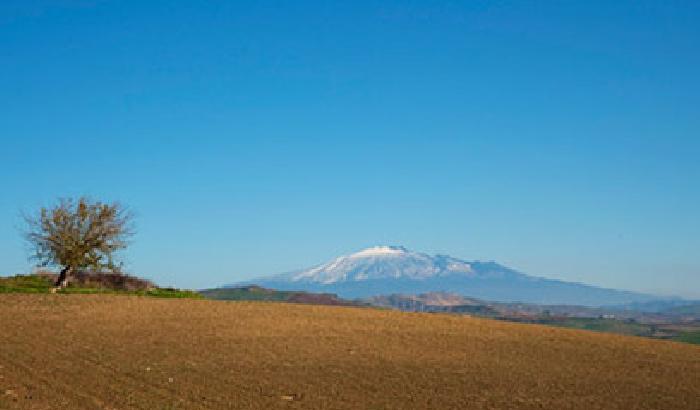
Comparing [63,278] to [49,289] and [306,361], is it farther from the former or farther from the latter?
[306,361]

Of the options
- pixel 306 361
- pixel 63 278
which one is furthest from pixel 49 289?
pixel 306 361

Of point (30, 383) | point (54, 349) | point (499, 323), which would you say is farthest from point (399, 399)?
point (499, 323)

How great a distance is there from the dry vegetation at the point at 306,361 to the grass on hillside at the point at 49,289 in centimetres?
504

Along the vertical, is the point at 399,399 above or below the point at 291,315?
below

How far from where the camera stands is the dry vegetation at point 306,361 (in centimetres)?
2388

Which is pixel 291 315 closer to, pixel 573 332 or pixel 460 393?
pixel 573 332

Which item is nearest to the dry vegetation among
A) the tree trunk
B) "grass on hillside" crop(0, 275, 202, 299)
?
"grass on hillside" crop(0, 275, 202, 299)

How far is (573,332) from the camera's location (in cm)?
4603

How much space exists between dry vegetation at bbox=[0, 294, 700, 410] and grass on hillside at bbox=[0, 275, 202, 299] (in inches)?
198

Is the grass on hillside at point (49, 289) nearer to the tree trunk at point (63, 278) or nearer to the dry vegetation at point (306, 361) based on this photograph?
the tree trunk at point (63, 278)

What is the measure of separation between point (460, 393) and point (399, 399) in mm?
2565

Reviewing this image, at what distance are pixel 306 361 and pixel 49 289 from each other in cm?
3151

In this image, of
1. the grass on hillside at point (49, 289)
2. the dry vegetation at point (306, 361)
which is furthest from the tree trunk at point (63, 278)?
the dry vegetation at point (306, 361)

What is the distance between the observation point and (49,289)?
55625 mm
